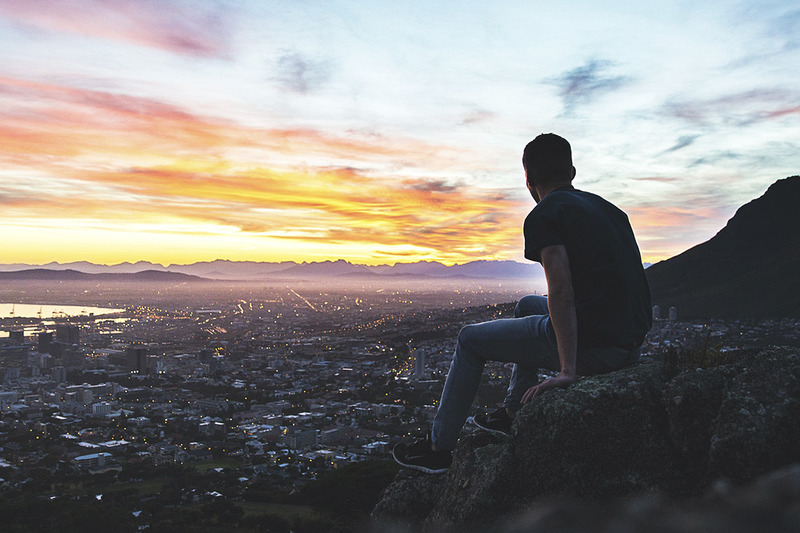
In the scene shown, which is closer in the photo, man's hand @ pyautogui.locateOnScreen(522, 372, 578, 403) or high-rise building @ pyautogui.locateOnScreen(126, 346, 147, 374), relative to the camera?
man's hand @ pyautogui.locateOnScreen(522, 372, 578, 403)

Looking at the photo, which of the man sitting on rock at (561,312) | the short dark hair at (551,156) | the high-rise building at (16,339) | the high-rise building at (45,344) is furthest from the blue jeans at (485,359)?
the high-rise building at (16,339)

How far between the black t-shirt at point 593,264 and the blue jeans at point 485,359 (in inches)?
14.5

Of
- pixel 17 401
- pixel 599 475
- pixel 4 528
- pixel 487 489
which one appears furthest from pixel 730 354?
pixel 17 401

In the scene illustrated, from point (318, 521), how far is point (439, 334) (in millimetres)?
51906

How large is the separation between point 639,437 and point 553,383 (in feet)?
2.01

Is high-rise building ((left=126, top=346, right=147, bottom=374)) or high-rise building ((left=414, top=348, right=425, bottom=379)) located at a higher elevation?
high-rise building ((left=414, top=348, right=425, bottom=379))

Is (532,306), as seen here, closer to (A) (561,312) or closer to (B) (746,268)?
(A) (561,312)

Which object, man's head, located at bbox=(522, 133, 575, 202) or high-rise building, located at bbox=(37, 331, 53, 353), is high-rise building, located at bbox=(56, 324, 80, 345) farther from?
man's head, located at bbox=(522, 133, 575, 202)

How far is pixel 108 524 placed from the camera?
14.2m

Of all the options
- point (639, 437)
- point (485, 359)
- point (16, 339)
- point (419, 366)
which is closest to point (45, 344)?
point (16, 339)

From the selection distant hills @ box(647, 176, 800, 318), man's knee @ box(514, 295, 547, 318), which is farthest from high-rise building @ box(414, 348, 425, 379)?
man's knee @ box(514, 295, 547, 318)

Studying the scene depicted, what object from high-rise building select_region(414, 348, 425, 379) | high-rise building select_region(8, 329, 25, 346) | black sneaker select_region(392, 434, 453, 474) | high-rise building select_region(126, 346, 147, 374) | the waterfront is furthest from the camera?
the waterfront

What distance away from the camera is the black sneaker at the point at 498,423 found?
158 inches

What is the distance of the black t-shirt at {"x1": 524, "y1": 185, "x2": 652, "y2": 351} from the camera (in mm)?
3580
